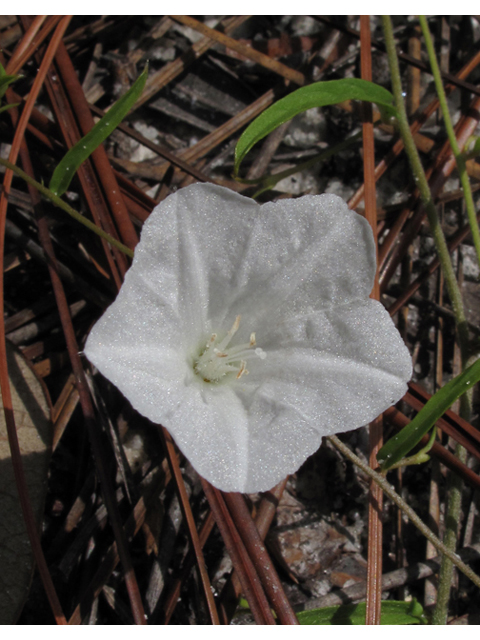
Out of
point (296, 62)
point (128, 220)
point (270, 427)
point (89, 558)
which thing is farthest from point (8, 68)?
point (89, 558)

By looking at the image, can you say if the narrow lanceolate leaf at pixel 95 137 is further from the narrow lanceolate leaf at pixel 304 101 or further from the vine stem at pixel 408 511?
the vine stem at pixel 408 511

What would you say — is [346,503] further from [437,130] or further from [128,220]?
[437,130]

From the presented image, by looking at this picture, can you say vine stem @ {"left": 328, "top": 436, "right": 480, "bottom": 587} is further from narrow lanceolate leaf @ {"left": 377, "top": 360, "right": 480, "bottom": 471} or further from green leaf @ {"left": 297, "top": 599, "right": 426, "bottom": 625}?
green leaf @ {"left": 297, "top": 599, "right": 426, "bottom": 625}

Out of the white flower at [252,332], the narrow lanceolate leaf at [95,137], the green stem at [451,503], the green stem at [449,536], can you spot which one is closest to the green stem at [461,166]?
the green stem at [451,503]

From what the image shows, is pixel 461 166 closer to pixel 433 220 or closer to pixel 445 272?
pixel 433 220

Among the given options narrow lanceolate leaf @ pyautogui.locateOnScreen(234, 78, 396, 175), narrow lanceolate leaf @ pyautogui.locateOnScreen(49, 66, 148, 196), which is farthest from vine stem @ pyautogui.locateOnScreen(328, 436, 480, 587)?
narrow lanceolate leaf @ pyautogui.locateOnScreen(49, 66, 148, 196)

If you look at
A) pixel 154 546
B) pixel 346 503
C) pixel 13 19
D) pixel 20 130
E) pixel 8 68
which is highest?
pixel 13 19
